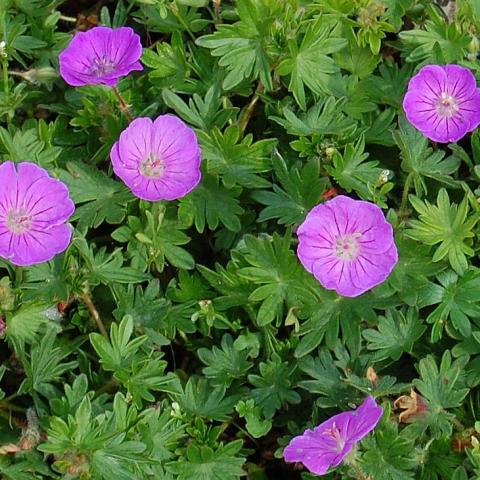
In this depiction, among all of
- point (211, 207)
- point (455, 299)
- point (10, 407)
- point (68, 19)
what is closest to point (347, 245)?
point (455, 299)

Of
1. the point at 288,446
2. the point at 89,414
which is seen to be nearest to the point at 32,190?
the point at 89,414

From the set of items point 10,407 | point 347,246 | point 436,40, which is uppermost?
point 436,40

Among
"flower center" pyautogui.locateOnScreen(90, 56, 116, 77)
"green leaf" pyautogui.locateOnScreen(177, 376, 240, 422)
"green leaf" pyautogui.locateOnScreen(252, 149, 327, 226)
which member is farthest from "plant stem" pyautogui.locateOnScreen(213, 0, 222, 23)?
"green leaf" pyautogui.locateOnScreen(177, 376, 240, 422)

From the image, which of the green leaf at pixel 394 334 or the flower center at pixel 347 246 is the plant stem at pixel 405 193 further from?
the green leaf at pixel 394 334

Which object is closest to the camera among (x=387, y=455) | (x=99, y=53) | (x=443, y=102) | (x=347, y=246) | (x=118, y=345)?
(x=387, y=455)

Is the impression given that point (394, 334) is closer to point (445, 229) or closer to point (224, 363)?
point (445, 229)

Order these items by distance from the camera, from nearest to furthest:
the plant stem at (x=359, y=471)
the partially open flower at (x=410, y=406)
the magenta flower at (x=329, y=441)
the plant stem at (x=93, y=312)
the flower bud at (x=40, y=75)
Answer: the magenta flower at (x=329, y=441) → the plant stem at (x=359, y=471) → the partially open flower at (x=410, y=406) → the plant stem at (x=93, y=312) → the flower bud at (x=40, y=75)

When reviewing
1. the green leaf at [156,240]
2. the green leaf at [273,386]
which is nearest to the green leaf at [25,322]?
the green leaf at [156,240]
